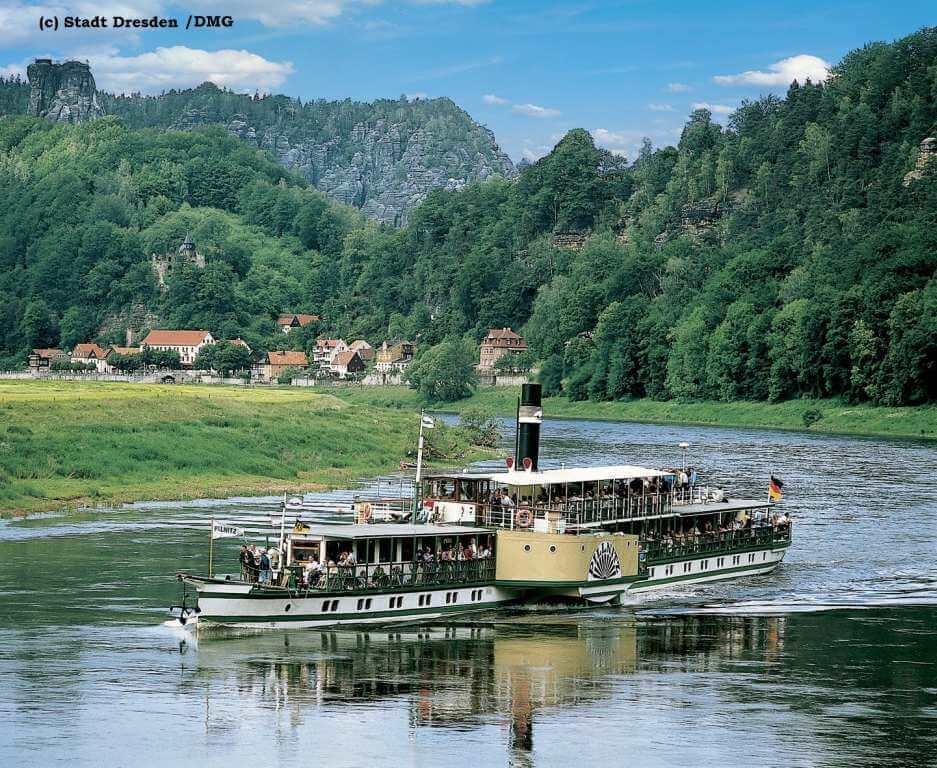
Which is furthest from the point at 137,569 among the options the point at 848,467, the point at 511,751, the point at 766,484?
the point at 848,467

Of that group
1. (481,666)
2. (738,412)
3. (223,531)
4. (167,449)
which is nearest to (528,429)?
(481,666)

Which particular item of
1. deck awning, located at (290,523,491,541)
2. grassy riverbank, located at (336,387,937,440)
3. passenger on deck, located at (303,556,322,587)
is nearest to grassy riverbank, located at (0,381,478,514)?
deck awning, located at (290,523,491,541)

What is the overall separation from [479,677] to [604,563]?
36.4 feet

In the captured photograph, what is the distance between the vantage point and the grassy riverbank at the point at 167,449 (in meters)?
73.0

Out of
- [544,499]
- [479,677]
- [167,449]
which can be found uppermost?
[544,499]

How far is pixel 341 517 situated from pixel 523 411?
16199 millimetres

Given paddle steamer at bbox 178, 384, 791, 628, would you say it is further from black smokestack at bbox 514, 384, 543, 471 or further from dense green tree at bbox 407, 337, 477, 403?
dense green tree at bbox 407, 337, 477, 403

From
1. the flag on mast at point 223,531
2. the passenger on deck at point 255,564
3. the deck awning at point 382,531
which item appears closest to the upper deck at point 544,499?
the deck awning at point 382,531

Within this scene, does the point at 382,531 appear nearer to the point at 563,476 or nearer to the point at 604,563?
the point at 563,476

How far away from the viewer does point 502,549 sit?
4869 centimetres

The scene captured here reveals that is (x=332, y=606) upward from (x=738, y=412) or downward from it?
downward

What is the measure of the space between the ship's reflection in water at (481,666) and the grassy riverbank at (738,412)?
287ft

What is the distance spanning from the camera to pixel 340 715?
35719mm

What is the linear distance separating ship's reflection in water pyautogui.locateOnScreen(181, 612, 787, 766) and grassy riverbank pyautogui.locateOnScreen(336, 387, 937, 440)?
287 ft
